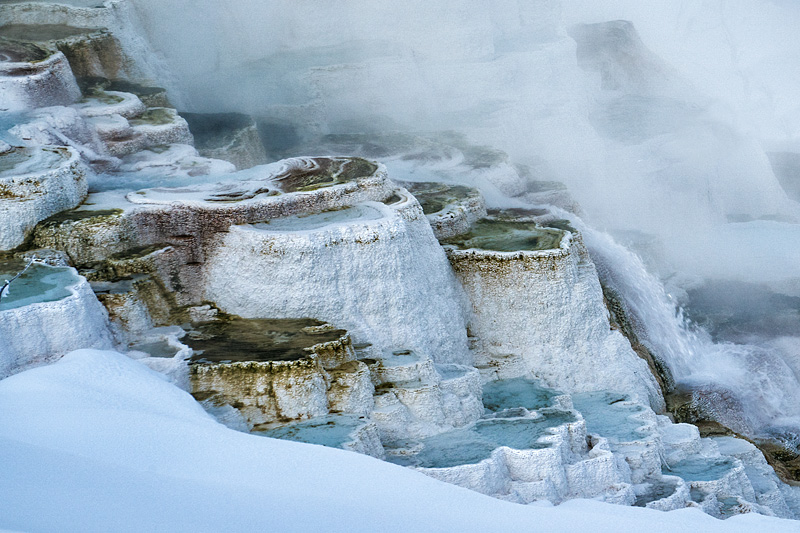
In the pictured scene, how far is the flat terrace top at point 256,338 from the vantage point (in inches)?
774

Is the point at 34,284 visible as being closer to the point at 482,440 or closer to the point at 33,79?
the point at 482,440

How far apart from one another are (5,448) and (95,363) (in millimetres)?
3801

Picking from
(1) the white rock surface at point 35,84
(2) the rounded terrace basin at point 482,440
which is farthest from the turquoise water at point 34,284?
(1) the white rock surface at point 35,84

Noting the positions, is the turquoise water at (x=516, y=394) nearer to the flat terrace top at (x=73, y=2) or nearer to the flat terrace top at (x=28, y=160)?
the flat terrace top at (x=28, y=160)

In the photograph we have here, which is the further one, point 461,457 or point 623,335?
point 623,335

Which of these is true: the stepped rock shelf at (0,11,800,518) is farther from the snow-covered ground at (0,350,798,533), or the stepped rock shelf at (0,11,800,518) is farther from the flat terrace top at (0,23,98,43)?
the flat terrace top at (0,23,98,43)

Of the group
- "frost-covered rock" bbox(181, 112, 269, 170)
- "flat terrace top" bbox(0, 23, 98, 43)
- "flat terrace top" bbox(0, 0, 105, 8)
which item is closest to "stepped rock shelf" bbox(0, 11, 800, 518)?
"frost-covered rock" bbox(181, 112, 269, 170)

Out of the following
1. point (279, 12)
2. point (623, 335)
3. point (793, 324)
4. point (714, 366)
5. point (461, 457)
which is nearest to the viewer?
point (461, 457)

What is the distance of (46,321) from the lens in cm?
1831

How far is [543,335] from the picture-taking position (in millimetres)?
24453

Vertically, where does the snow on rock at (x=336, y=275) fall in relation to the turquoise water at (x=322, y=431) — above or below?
above

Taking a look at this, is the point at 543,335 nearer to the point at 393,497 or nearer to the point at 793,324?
the point at 393,497

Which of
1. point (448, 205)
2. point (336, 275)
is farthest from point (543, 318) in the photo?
point (336, 275)

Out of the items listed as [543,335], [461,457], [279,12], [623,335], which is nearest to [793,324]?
[623,335]
